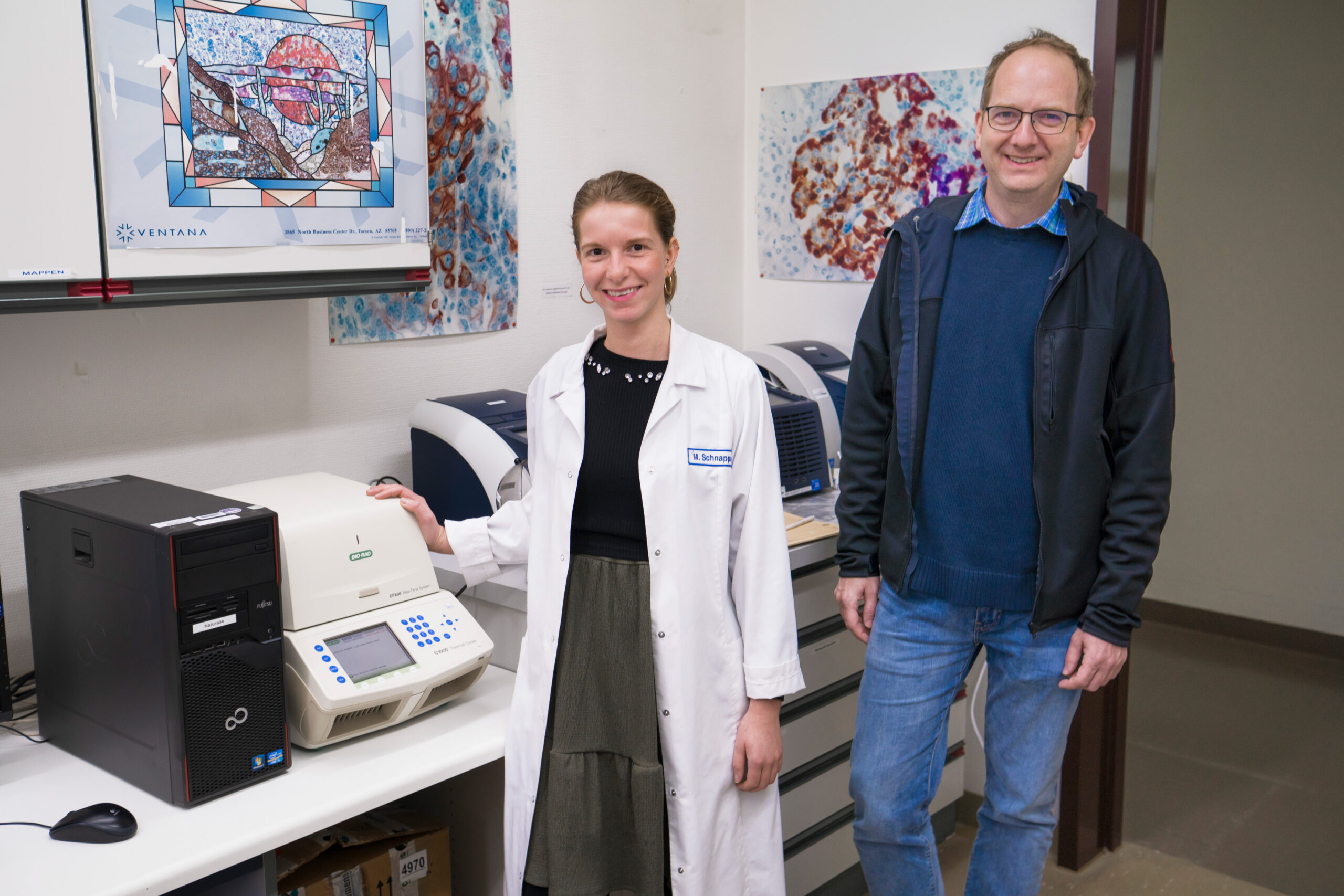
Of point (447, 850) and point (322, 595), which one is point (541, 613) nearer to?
point (322, 595)

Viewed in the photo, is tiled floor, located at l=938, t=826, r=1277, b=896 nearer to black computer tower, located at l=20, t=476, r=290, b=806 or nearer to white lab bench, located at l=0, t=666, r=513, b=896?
white lab bench, located at l=0, t=666, r=513, b=896

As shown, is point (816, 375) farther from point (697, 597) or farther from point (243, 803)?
point (243, 803)

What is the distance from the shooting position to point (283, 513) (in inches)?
62.6

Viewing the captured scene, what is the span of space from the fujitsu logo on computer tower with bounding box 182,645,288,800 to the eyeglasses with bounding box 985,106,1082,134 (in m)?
1.32

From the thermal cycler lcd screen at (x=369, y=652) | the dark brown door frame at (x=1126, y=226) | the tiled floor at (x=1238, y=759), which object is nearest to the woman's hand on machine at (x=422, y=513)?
the thermal cycler lcd screen at (x=369, y=652)


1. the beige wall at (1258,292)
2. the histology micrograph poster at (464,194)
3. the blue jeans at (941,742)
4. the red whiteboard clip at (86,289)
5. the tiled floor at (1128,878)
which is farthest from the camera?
the beige wall at (1258,292)

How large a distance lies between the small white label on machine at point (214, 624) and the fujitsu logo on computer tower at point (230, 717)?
0.03 m

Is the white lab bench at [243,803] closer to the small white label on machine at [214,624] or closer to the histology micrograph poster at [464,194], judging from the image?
the small white label on machine at [214,624]

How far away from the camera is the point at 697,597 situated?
1541 millimetres

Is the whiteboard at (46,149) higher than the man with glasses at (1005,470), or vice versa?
the whiteboard at (46,149)

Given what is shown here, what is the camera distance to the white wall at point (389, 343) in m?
1.78

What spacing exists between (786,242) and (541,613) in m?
1.75

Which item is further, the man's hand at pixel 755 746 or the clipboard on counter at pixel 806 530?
the clipboard on counter at pixel 806 530

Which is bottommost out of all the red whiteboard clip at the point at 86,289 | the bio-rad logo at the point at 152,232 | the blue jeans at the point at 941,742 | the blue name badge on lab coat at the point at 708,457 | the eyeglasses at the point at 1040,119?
the blue jeans at the point at 941,742
